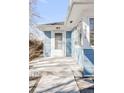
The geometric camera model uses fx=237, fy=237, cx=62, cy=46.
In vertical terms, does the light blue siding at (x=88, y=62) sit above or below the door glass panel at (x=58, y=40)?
below

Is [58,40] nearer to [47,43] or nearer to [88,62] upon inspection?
[47,43]

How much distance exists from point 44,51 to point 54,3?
153 inches

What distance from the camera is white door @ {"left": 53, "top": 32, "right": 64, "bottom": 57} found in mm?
18219

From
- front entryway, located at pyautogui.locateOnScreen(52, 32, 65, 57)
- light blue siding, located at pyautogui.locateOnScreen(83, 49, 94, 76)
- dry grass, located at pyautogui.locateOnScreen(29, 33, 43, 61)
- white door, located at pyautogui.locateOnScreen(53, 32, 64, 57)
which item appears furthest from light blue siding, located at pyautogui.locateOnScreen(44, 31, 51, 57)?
light blue siding, located at pyautogui.locateOnScreen(83, 49, 94, 76)

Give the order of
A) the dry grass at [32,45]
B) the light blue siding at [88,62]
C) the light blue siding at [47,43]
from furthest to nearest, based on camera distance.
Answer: the light blue siding at [47,43]
the light blue siding at [88,62]
the dry grass at [32,45]

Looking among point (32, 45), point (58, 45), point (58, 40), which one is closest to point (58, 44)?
point (58, 45)

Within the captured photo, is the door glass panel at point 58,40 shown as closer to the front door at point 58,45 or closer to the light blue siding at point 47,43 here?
the front door at point 58,45

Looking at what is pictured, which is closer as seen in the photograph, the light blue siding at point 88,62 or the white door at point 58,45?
the light blue siding at point 88,62

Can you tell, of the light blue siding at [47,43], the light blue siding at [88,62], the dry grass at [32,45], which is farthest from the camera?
the light blue siding at [47,43]

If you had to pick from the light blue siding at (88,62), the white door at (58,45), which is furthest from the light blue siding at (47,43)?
the light blue siding at (88,62)

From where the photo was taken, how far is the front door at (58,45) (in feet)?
59.8
